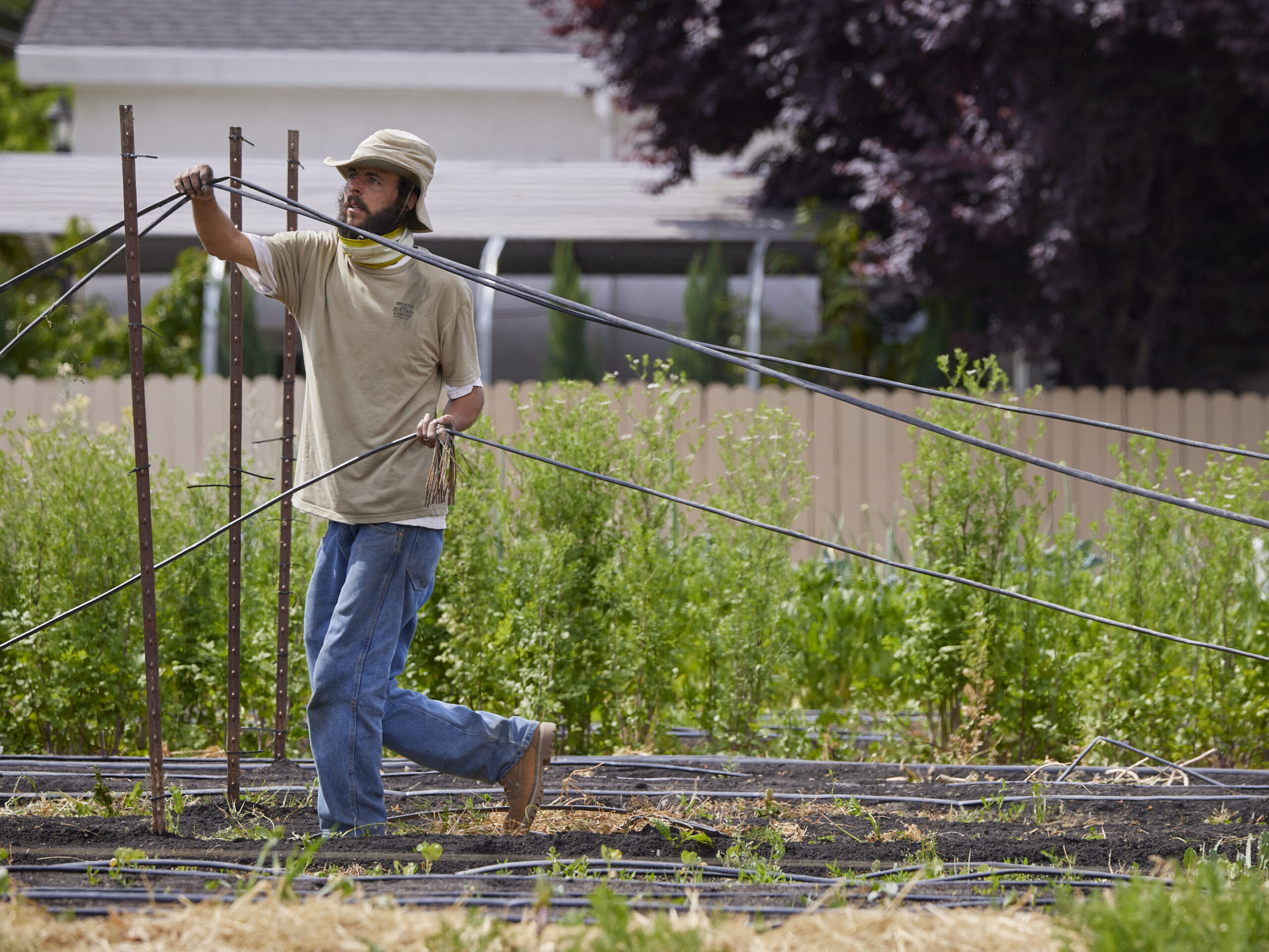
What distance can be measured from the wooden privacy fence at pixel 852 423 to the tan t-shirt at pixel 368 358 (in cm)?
557

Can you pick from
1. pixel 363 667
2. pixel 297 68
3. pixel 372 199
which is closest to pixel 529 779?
pixel 363 667

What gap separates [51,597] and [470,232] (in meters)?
6.48

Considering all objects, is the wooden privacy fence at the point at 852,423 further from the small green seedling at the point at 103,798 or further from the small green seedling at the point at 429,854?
the small green seedling at the point at 429,854

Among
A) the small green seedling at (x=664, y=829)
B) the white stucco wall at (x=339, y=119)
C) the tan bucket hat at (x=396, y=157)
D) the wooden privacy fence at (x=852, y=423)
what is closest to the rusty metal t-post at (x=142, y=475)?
the tan bucket hat at (x=396, y=157)

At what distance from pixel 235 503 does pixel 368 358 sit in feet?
2.57

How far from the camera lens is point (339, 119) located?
48.8 ft

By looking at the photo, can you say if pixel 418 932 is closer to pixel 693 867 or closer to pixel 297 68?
pixel 693 867

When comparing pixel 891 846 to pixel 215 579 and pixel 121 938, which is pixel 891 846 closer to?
pixel 121 938

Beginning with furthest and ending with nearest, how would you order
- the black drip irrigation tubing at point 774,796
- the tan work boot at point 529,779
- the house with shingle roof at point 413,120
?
1. the house with shingle roof at point 413,120
2. the black drip irrigation tubing at point 774,796
3. the tan work boot at point 529,779

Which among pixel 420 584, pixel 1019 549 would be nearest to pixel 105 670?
pixel 420 584

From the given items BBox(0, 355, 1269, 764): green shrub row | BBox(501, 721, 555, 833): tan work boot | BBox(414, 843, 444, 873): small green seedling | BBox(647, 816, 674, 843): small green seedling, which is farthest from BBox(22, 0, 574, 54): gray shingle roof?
BBox(414, 843, 444, 873): small green seedling

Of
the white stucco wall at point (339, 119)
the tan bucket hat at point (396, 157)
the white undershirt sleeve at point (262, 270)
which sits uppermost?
the white stucco wall at point (339, 119)

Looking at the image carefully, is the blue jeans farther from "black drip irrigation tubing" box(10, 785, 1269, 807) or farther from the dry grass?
the dry grass

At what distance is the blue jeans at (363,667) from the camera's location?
3008mm
